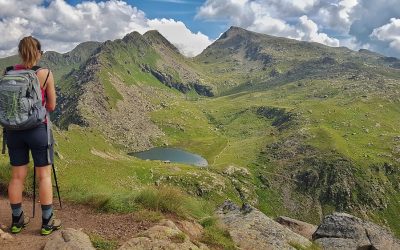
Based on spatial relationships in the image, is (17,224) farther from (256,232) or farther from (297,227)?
(297,227)

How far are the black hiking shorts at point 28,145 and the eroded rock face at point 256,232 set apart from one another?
9154mm

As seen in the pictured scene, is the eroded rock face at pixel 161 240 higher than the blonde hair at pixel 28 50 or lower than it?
lower

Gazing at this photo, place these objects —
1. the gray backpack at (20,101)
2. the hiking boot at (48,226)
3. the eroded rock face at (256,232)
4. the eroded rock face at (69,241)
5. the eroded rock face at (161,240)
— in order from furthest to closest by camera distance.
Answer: the eroded rock face at (256,232) < the hiking boot at (48,226) < the eroded rock face at (161,240) < the eroded rock face at (69,241) < the gray backpack at (20,101)

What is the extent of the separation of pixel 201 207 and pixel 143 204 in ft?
12.2

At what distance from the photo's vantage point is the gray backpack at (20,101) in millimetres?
11461

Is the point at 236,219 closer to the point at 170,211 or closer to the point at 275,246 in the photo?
the point at 275,246

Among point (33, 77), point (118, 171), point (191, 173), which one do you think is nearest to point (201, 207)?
point (33, 77)

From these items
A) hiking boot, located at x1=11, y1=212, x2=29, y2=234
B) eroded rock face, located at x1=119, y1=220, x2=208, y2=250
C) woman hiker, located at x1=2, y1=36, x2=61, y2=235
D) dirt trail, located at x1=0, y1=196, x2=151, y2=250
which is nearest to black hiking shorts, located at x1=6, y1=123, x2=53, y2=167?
woman hiker, located at x1=2, y1=36, x2=61, y2=235

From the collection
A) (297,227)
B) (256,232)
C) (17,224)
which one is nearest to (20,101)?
(17,224)

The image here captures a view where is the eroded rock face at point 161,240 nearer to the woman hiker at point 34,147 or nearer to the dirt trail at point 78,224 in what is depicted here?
the dirt trail at point 78,224

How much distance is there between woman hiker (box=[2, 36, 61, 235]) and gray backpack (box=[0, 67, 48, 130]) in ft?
1.22

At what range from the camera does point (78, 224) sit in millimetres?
14742

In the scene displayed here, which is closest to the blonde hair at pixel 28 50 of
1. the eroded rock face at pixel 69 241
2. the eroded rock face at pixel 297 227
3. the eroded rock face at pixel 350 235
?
the eroded rock face at pixel 69 241

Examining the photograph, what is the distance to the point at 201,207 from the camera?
62.8 ft
